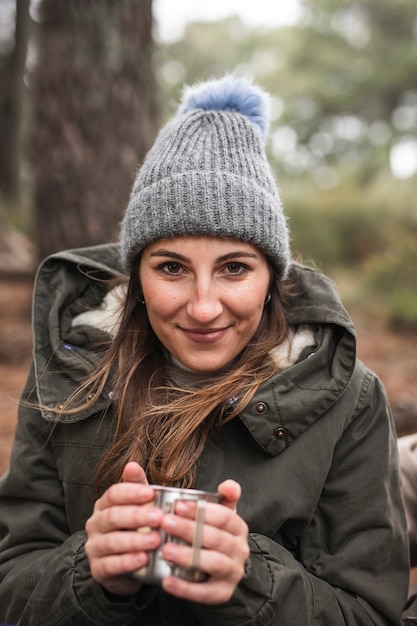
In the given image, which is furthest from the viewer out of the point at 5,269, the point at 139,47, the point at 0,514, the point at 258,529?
the point at 5,269

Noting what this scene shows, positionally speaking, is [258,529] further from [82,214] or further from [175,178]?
[82,214]

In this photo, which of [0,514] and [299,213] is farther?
[299,213]

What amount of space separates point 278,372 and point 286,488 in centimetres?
36

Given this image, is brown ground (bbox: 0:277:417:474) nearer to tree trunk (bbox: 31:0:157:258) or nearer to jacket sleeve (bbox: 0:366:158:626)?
tree trunk (bbox: 31:0:157:258)

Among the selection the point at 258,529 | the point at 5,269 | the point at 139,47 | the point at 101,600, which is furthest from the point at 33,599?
the point at 5,269

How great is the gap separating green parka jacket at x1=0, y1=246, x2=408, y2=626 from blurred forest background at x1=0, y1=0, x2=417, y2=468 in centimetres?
77

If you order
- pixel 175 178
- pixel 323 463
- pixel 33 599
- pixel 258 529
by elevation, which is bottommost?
pixel 33 599

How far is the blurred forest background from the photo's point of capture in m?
4.59

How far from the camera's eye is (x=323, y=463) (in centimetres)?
203

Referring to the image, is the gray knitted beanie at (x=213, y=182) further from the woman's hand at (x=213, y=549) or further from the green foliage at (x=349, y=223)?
the green foliage at (x=349, y=223)

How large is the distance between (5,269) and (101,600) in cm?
619

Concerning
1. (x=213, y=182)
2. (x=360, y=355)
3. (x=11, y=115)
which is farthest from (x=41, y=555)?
(x=11, y=115)

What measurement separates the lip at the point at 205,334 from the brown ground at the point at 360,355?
2061 mm

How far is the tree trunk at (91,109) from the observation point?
178 inches
